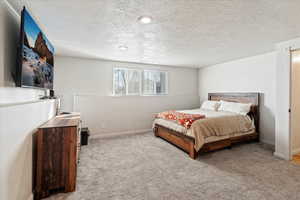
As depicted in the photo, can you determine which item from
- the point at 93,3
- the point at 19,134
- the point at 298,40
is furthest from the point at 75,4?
the point at 298,40

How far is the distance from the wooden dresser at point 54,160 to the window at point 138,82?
8.78ft

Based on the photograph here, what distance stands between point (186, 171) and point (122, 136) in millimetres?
2324

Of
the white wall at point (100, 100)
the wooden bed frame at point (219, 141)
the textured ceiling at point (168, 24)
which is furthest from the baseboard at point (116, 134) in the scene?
the textured ceiling at point (168, 24)

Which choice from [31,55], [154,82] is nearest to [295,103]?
[154,82]

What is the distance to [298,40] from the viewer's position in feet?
8.20

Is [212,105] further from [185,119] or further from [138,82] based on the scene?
[138,82]

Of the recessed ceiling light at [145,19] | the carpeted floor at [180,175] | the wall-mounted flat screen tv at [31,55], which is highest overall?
the recessed ceiling light at [145,19]

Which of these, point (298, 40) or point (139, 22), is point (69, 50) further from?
point (298, 40)

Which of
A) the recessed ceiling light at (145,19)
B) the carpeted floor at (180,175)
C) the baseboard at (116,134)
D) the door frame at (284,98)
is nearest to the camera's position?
the carpeted floor at (180,175)

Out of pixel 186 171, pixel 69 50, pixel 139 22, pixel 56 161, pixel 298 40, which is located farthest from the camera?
pixel 69 50

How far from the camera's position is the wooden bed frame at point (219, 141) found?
2798mm

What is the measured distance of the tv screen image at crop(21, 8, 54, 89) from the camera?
148cm

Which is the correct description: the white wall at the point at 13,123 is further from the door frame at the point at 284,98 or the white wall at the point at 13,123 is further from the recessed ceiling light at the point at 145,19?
the door frame at the point at 284,98

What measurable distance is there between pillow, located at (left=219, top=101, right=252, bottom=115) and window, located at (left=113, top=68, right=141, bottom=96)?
8.67 ft
